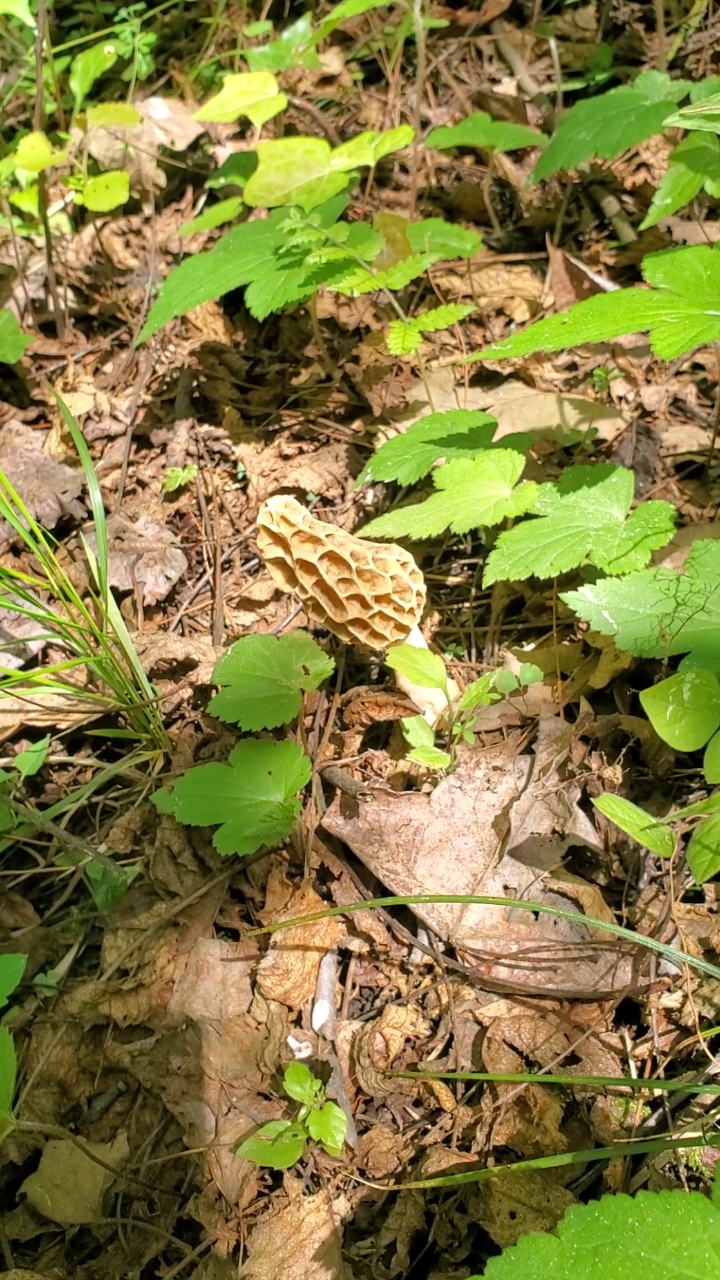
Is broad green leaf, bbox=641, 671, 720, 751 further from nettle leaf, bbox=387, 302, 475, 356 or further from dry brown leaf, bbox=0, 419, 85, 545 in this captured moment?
dry brown leaf, bbox=0, 419, 85, 545

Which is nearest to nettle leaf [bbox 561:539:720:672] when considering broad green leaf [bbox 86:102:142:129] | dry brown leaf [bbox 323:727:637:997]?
dry brown leaf [bbox 323:727:637:997]

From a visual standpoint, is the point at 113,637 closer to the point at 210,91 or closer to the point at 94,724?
the point at 94,724

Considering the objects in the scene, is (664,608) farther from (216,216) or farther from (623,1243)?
(216,216)

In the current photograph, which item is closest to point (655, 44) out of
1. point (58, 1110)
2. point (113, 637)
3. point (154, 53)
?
point (154, 53)

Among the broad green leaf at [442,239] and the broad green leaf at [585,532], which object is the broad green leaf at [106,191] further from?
the broad green leaf at [585,532]

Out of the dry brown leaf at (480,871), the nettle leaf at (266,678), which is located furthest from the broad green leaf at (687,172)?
the dry brown leaf at (480,871)

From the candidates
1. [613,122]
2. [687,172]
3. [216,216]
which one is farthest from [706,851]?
[216,216]

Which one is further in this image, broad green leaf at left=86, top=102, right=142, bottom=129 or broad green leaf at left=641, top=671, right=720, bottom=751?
broad green leaf at left=86, top=102, right=142, bottom=129
